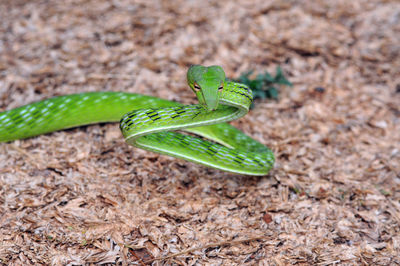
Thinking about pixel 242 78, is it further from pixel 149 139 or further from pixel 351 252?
pixel 351 252

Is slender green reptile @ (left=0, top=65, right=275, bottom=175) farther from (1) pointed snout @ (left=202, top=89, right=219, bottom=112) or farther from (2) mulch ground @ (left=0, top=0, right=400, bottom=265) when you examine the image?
(2) mulch ground @ (left=0, top=0, right=400, bottom=265)

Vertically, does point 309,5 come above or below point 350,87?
above

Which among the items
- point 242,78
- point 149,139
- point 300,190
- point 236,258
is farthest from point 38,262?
point 242,78

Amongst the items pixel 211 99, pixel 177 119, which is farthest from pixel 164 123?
pixel 211 99

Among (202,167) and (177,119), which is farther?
(202,167)

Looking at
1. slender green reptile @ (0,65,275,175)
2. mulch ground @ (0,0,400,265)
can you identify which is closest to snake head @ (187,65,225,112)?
slender green reptile @ (0,65,275,175)

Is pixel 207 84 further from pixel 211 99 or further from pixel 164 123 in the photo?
pixel 164 123
